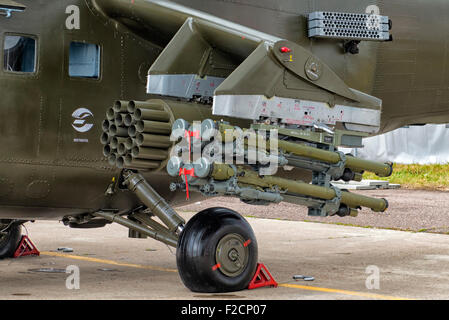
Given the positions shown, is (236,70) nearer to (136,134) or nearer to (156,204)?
(136,134)

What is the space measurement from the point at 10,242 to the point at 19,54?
412 cm

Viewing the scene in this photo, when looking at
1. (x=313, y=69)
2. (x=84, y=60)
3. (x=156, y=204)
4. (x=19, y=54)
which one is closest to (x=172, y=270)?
(x=156, y=204)

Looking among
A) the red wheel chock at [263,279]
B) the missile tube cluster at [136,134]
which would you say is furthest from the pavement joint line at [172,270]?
the missile tube cluster at [136,134]

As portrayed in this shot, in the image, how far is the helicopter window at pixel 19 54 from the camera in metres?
7.71

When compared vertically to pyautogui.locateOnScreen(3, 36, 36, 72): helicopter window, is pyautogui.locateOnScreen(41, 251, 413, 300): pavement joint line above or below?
below

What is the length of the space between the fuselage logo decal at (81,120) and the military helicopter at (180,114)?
1cm

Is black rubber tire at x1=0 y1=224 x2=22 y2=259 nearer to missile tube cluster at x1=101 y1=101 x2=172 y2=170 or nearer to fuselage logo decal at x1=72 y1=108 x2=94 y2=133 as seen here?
fuselage logo decal at x1=72 y1=108 x2=94 y2=133

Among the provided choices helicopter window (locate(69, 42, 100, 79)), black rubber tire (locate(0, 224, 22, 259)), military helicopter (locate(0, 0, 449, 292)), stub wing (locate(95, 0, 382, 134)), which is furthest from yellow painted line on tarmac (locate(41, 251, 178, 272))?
helicopter window (locate(69, 42, 100, 79))

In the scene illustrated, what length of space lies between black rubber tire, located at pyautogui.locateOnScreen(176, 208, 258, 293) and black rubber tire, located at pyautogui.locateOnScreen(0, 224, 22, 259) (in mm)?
4271

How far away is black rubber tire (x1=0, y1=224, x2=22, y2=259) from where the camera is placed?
35.8ft

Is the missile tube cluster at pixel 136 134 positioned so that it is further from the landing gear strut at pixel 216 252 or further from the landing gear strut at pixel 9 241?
the landing gear strut at pixel 9 241

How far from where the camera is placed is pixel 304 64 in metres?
8.09

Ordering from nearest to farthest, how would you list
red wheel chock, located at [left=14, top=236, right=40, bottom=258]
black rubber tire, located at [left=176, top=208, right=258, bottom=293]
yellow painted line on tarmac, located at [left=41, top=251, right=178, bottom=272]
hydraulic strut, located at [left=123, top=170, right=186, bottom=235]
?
black rubber tire, located at [left=176, top=208, right=258, bottom=293] < hydraulic strut, located at [left=123, top=170, right=186, bottom=235] < yellow painted line on tarmac, located at [left=41, top=251, right=178, bottom=272] < red wheel chock, located at [left=14, top=236, right=40, bottom=258]

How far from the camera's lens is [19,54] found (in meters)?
7.81
